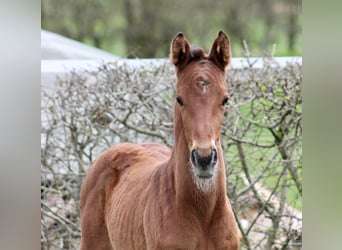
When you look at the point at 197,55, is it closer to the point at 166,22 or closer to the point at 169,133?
the point at 169,133

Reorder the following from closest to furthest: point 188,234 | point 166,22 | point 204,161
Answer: point 204,161, point 188,234, point 166,22

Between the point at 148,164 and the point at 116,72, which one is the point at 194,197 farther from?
the point at 116,72

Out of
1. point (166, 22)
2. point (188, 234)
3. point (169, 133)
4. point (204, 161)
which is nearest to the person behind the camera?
point (204, 161)

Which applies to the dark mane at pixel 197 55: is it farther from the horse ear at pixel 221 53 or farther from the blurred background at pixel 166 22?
the blurred background at pixel 166 22

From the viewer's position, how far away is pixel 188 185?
1.44m

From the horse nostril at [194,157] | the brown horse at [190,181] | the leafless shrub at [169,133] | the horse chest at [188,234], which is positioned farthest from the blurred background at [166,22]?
the horse nostril at [194,157]

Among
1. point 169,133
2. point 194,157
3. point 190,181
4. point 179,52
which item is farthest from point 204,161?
point 169,133

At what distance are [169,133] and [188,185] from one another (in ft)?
4.34

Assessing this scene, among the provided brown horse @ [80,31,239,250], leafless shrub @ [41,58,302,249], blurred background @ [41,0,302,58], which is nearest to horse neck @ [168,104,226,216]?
brown horse @ [80,31,239,250]

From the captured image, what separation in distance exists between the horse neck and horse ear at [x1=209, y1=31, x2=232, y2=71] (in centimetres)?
15

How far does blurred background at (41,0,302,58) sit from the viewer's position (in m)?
4.77
